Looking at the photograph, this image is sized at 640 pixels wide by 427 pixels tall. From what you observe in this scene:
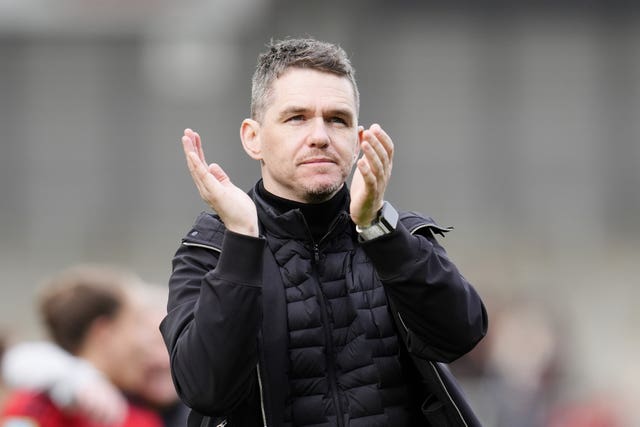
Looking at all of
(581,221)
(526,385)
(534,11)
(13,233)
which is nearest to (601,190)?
(581,221)

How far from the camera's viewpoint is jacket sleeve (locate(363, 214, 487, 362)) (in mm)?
3111

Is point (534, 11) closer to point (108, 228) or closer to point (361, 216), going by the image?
point (108, 228)

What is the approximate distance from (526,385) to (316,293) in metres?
4.30

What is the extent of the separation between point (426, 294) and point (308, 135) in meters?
0.54

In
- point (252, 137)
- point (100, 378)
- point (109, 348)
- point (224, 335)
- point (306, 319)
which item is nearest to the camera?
point (224, 335)

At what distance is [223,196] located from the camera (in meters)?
3.18

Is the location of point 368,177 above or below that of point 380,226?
above

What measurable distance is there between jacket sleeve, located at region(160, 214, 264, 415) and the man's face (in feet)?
1.03

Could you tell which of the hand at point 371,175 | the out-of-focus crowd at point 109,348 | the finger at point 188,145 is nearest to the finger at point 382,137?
the hand at point 371,175

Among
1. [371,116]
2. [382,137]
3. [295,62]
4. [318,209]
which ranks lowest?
[371,116]

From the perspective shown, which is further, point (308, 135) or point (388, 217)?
point (308, 135)

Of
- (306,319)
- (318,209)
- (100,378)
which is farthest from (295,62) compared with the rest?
(100,378)

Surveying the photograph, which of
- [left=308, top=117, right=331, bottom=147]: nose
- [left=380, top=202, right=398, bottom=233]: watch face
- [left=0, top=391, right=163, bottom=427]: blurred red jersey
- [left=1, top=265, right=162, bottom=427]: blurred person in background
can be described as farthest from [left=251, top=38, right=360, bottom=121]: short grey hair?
[left=1, top=265, right=162, bottom=427]: blurred person in background

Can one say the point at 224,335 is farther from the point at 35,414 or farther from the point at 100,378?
the point at 100,378
